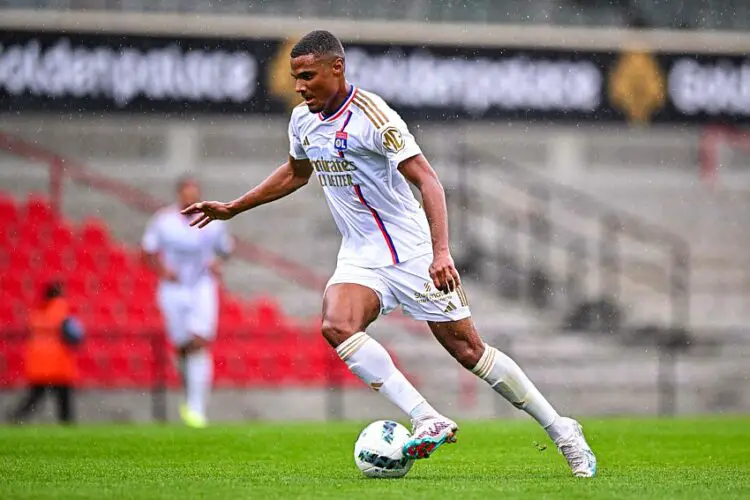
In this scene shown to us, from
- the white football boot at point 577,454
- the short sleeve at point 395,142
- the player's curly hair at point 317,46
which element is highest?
the player's curly hair at point 317,46

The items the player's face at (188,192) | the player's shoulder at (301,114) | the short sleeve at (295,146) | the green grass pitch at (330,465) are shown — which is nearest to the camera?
the green grass pitch at (330,465)

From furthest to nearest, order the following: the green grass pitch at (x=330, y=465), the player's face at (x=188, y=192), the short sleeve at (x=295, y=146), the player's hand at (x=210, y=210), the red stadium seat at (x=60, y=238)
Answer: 1. the red stadium seat at (x=60, y=238)
2. the player's face at (x=188, y=192)
3. the player's hand at (x=210, y=210)
4. the short sleeve at (x=295, y=146)
5. the green grass pitch at (x=330, y=465)

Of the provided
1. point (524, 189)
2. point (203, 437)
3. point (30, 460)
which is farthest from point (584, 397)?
point (30, 460)

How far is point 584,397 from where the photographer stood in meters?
17.0

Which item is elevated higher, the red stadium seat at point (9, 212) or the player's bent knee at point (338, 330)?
the red stadium seat at point (9, 212)

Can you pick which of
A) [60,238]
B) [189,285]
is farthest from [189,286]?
[60,238]

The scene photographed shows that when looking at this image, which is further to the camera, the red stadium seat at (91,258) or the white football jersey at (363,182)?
the red stadium seat at (91,258)

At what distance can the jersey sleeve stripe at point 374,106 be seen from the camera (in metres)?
6.44

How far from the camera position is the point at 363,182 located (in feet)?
21.6

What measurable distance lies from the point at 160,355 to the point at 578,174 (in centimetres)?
887

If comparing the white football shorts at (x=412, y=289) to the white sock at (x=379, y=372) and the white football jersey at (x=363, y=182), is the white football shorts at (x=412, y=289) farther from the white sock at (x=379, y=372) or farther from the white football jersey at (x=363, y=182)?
the white sock at (x=379, y=372)

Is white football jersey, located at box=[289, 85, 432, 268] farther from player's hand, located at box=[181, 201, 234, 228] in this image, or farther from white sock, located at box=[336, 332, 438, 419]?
player's hand, located at box=[181, 201, 234, 228]

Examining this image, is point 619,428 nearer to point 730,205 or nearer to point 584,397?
point 584,397

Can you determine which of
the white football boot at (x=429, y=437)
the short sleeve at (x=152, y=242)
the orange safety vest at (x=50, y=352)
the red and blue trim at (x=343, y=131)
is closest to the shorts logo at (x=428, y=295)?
the white football boot at (x=429, y=437)
